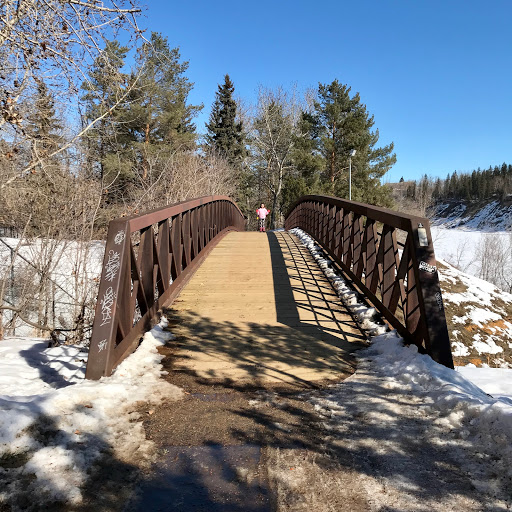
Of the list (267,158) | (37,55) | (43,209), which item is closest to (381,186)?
(267,158)

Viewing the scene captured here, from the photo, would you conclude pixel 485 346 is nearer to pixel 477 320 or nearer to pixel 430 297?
pixel 477 320

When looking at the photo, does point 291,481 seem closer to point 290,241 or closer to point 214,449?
point 214,449

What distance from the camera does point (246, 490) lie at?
6.05 feet

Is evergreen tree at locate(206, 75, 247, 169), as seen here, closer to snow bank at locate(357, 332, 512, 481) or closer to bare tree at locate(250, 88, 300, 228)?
bare tree at locate(250, 88, 300, 228)

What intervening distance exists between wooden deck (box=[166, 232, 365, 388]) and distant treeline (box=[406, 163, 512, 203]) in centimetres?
8731

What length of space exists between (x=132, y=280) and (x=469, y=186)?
346 feet

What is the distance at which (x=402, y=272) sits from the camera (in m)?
3.96

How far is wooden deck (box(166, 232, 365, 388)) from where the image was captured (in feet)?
→ 11.1

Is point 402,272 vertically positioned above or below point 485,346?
above

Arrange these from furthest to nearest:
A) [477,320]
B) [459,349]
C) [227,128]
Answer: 1. [227,128]
2. [477,320]
3. [459,349]

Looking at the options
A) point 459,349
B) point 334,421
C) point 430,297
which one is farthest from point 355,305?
point 459,349

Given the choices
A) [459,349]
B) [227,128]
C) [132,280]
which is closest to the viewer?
[132,280]

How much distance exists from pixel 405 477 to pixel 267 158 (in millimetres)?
38302

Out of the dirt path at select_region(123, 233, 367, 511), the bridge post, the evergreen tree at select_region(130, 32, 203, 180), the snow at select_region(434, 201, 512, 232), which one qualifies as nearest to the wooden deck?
the dirt path at select_region(123, 233, 367, 511)
